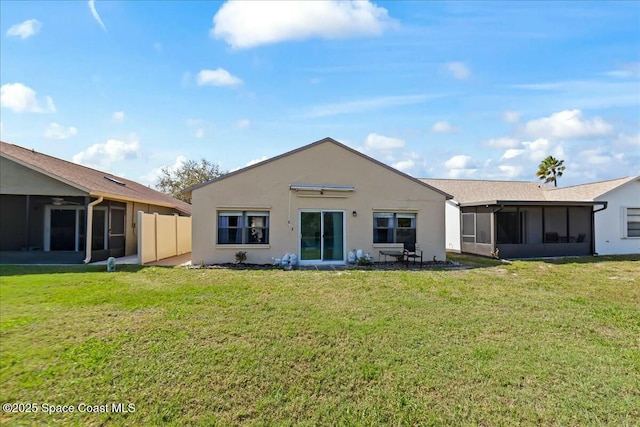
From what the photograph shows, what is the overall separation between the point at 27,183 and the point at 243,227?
7843 mm

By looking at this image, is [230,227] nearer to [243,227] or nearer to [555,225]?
[243,227]

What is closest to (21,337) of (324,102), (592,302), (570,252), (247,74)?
(247,74)

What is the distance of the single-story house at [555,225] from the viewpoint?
16.6 m

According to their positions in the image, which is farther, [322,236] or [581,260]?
[581,260]

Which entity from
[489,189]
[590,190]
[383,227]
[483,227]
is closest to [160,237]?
[383,227]

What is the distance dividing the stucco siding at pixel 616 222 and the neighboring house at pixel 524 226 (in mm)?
651

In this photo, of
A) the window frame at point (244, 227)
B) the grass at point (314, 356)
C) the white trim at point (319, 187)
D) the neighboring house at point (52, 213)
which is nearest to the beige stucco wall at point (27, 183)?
the neighboring house at point (52, 213)

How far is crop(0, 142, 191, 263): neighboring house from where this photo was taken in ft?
38.5

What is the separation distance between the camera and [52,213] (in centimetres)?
1323

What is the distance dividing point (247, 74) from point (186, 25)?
120 inches

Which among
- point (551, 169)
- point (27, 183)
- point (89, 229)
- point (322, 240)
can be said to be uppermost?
point (551, 169)

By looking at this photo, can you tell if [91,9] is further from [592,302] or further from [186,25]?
[592,302]

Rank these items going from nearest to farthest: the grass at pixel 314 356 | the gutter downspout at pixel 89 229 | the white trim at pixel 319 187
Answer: the grass at pixel 314 356 < the gutter downspout at pixel 89 229 < the white trim at pixel 319 187

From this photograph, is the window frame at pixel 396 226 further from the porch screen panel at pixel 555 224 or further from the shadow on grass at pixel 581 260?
the porch screen panel at pixel 555 224
